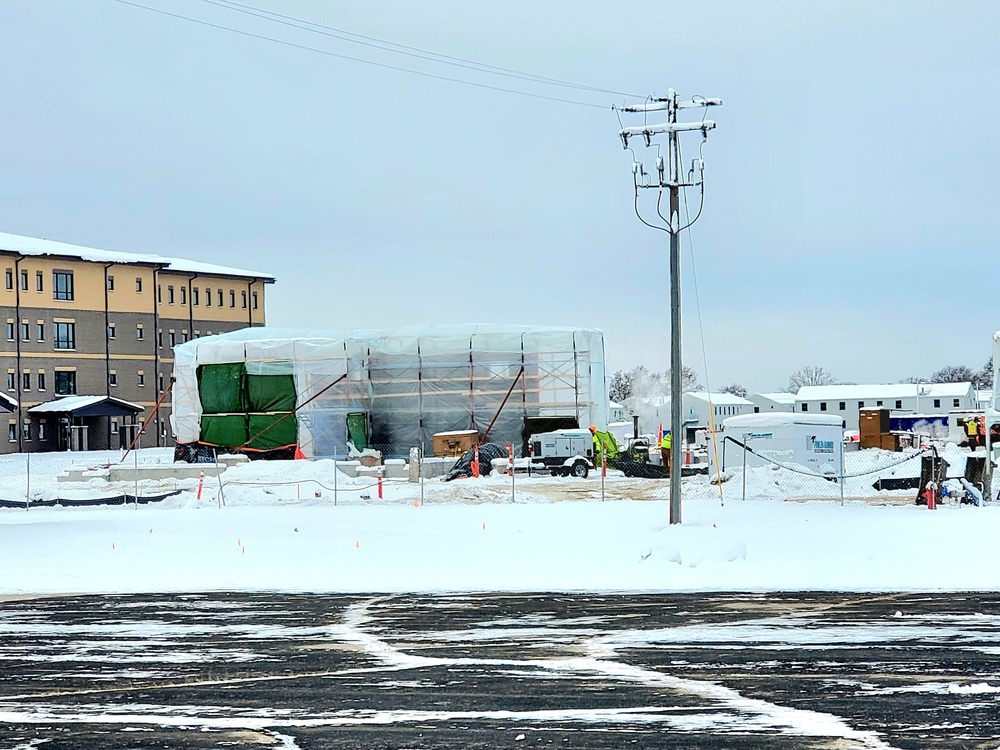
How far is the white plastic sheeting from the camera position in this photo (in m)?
55.5

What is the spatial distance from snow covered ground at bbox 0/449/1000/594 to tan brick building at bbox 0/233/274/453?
170 feet

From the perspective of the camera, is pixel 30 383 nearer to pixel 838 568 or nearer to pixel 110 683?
pixel 838 568

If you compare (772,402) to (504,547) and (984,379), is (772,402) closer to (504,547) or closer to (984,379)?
(984,379)

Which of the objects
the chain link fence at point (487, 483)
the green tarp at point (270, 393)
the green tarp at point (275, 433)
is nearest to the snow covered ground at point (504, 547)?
the chain link fence at point (487, 483)

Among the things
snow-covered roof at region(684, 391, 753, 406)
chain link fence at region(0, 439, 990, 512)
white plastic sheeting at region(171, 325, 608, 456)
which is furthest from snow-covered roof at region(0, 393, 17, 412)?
snow-covered roof at region(684, 391, 753, 406)

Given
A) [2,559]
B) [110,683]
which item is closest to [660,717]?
[110,683]

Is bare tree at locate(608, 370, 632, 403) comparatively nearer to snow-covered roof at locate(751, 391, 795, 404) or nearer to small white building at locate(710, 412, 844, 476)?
snow-covered roof at locate(751, 391, 795, 404)

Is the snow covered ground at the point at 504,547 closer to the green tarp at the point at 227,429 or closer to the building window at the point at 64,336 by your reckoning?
the green tarp at the point at 227,429

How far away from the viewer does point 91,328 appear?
284 feet

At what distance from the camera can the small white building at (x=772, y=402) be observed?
520 feet

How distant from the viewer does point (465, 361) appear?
56.3 m

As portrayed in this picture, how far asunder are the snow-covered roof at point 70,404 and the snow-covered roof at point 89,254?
899 cm

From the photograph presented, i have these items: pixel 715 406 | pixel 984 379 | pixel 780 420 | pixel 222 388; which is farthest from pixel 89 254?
pixel 984 379

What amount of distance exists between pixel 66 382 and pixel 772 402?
94.8m
